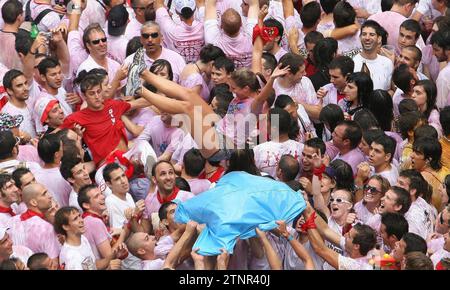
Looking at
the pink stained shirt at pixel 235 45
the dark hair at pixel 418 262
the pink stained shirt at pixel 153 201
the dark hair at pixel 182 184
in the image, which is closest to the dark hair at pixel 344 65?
the pink stained shirt at pixel 235 45

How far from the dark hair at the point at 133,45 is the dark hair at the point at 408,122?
2.66 metres

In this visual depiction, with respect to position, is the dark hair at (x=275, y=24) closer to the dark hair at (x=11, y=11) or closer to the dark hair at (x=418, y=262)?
the dark hair at (x=11, y=11)

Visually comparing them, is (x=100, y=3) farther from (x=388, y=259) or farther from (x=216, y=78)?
(x=388, y=259)

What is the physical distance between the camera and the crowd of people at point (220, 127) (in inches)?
442

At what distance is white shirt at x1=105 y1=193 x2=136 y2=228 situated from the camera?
12.0 metres

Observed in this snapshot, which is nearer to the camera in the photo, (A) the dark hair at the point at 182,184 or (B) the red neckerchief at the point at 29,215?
(B) the red neckerchief at the point at 29,215

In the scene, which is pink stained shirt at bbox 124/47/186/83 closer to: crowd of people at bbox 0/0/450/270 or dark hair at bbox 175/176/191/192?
crowd of people at bbox 0/0/450/270

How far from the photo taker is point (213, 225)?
35.2 feet

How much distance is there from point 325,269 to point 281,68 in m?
2.83

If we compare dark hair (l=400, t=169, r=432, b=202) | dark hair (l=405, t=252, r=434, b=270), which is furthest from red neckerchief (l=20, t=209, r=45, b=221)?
dark hair (l=405, t=252, r=434, b=270)

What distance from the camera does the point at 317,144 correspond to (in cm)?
1264

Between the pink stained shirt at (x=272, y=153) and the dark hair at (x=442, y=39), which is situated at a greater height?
the dark hair at (x=442, y=39)

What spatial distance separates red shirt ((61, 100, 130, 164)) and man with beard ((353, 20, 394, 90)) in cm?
236
